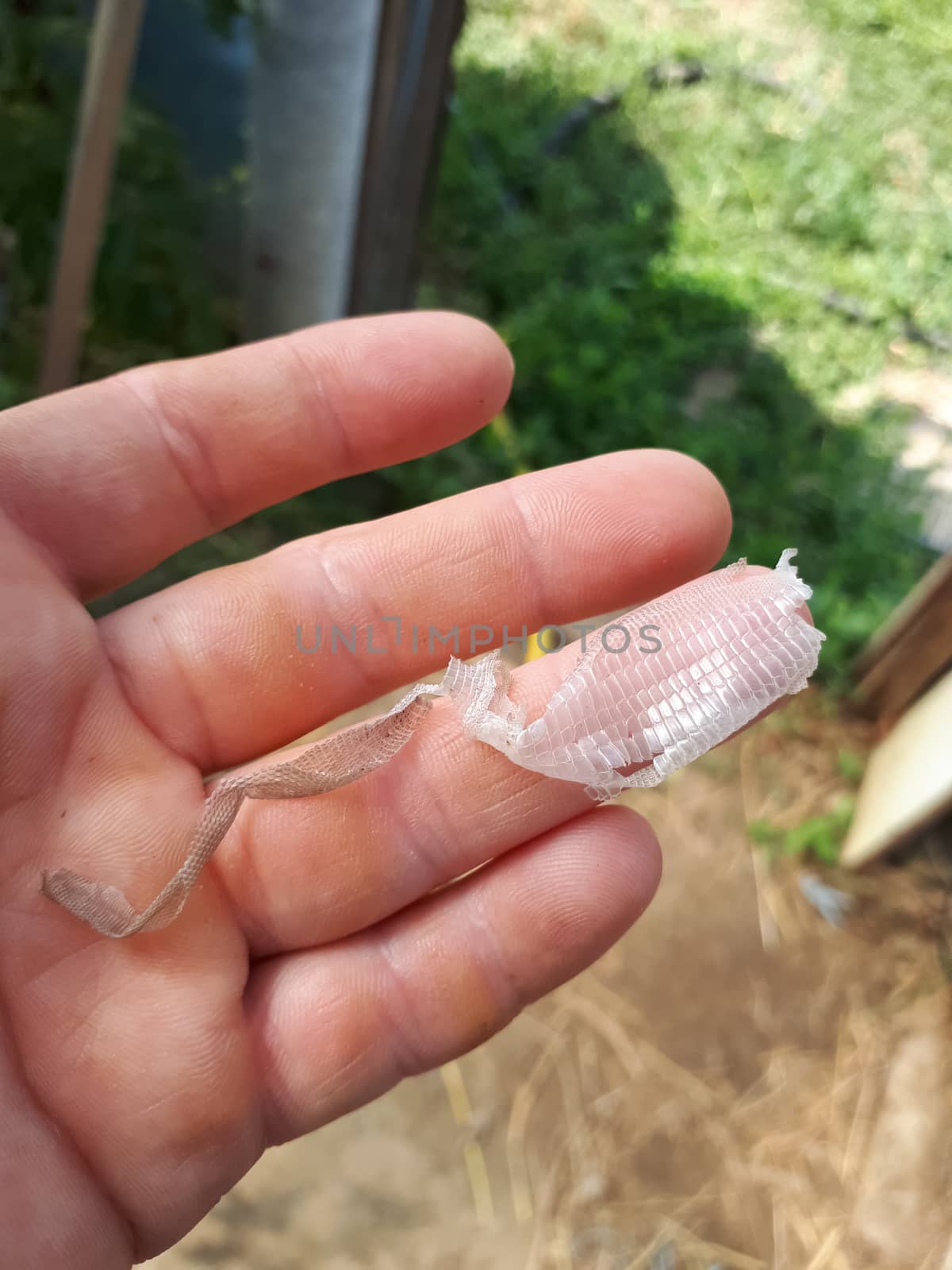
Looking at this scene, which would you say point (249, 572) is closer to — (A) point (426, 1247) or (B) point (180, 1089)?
(B) point (180, 1089)

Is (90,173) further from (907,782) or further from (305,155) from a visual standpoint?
(907,782)

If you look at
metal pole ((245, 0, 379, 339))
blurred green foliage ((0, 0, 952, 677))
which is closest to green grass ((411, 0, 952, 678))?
blurred green foliage ((0, 0, 952, 677))

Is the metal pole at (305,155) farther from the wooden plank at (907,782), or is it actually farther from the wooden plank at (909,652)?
the wooden plank at (907,782)

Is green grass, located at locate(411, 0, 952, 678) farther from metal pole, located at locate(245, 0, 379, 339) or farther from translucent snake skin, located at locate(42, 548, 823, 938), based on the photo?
translucent snake skin, located at locate(42, 548, 823, 938)

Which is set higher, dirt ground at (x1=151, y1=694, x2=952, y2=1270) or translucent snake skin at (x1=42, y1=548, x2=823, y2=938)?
translucent snake skin at (x1=42, y1=548, x2=823, y2=938)

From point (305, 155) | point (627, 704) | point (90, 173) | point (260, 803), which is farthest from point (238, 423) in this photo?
point (305, 155)

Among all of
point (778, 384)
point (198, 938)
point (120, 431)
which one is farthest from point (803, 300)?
point (198, 938)
